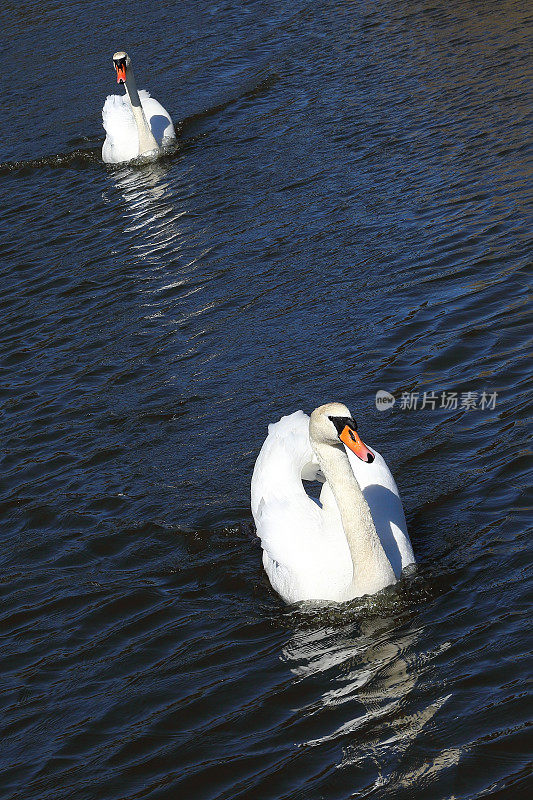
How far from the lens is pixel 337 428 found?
20.5ft

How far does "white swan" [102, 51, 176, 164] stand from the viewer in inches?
621

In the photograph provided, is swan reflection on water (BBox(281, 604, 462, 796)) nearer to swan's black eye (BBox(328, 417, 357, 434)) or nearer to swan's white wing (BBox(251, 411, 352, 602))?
swan's white wing (BBox(251, 411, 352, 602))

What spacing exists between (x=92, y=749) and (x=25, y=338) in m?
6.15

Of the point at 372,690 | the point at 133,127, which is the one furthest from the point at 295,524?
the point at 133,127

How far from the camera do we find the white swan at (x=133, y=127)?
51.7 ft

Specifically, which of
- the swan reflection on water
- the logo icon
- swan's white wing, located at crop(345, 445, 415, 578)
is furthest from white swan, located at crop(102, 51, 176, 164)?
the swan reflection on water

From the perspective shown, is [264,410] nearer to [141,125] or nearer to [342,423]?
[342,423]

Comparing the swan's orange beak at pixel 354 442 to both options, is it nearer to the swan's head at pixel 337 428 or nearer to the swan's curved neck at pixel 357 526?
the swan's head at pixel 337 428

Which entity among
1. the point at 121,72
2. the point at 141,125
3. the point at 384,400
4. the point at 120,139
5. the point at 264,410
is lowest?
the point at 384,400

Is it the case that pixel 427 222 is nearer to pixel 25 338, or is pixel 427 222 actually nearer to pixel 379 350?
pixel 379 350

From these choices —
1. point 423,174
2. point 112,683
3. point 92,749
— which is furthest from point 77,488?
point 423,174

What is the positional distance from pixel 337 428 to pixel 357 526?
57cm

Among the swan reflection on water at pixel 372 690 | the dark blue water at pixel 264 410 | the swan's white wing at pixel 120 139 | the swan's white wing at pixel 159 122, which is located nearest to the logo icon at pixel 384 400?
the dark blue water at pixel 264 410

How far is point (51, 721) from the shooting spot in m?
6.26
